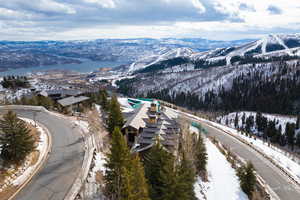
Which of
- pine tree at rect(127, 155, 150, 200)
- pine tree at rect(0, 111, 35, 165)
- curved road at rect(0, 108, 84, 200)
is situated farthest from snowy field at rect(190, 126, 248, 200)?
pine tree at rect(0, 111, 35, 165)

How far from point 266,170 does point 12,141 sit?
42301mm

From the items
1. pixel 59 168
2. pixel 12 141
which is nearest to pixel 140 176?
pixel 59 168

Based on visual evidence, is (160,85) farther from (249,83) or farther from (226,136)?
A: (226,136)

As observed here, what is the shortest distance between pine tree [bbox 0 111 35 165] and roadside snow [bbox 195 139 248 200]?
21384mm

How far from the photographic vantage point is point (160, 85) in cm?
19212

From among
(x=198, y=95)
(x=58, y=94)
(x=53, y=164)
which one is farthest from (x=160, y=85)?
(x=53, y=164)

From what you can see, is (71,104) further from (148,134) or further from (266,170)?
(266,170)

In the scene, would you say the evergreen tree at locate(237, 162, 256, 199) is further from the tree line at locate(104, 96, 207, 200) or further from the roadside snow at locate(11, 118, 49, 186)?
the roadside snow at locate(11, 118, 49, 186)

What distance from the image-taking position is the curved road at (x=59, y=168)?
1759cm

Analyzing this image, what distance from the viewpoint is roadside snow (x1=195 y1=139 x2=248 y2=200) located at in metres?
28.8

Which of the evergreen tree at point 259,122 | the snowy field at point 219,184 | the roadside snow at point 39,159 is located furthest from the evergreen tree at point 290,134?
the roadside snow at point 39,159

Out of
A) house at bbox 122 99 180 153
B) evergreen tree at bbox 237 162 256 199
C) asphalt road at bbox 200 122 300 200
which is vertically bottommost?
asphalt road at bbox 200 122 300 200

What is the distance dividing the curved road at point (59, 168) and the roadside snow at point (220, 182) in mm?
16153

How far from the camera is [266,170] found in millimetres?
39062
